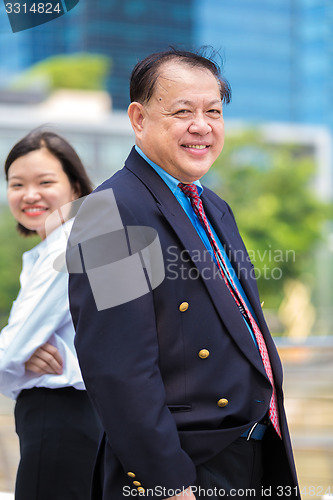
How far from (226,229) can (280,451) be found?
627 mm

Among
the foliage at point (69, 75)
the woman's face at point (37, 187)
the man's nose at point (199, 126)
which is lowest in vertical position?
the foliage at point (69, 75)

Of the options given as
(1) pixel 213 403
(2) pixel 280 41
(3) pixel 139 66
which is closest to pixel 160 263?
(1) pixel 213 403

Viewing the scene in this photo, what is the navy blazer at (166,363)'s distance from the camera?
149 cm

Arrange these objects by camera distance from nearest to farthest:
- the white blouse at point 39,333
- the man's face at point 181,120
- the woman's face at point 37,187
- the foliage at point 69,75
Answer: the man's face at point 181,120 < the white blouse at point 39,333 < the woman's face at point 37,187 < the foliage at point 69,75

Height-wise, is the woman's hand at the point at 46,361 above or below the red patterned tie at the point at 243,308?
below

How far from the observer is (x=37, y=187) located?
2.36 m

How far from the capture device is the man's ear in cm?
174

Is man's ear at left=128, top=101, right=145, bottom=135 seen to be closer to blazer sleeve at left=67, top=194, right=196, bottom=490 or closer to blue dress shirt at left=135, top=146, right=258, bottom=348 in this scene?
blue dress shirt at left=135, top=146, right=258, bottom=348

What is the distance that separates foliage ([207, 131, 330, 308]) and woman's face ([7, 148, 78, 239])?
31.0 m

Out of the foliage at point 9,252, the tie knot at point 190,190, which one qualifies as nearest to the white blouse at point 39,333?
the tie knot at point 190,190

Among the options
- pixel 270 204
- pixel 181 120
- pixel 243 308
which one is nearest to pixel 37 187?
pixel 181 120

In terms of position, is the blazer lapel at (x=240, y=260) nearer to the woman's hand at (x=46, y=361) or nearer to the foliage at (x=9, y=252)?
the woman's hand at (x=46, y=361)

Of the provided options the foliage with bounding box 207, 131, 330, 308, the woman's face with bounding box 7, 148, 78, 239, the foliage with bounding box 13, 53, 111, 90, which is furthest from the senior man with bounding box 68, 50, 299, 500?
the foliage with bounding box 13, 53, 111, 90

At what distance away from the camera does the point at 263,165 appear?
3609 cm
